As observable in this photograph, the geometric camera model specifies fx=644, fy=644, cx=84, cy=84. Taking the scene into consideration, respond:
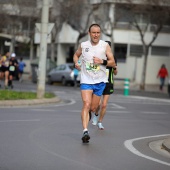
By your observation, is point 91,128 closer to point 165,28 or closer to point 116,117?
point 116,117

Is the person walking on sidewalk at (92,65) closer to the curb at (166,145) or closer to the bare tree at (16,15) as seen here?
the curb at (166,145)

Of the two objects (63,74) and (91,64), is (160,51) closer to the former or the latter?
(63,74)

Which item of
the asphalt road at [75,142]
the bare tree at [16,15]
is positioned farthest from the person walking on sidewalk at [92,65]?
the bare tree at [16,15]

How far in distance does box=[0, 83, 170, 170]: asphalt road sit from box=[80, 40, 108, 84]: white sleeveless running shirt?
1.15 metres

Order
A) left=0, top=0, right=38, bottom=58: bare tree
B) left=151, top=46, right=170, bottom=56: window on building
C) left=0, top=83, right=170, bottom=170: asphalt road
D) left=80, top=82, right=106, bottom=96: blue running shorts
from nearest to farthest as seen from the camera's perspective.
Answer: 1. left=0, top=83, right=170, bottom=170: asphalt road
2. left=80, top=82, right=106, bottom=96: blue running shorts
3. left=0, top=0, right=38, bottom=58: bare tree
4. left=151, top=46, right=170, bottom=56: window on building

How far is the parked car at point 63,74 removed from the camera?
4126 cm

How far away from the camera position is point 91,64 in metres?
11.6

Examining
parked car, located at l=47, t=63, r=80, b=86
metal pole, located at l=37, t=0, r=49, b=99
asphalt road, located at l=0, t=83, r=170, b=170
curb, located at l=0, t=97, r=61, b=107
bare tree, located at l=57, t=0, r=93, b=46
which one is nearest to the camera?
asphalt road, located at l=0, t=83, r=170, b=170

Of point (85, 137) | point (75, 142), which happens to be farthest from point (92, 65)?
point (75, 142)

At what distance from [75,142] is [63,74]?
30284 mm

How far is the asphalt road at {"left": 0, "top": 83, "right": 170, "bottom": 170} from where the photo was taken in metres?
9.25

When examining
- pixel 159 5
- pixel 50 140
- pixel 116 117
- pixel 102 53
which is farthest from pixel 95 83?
pixel 159 5

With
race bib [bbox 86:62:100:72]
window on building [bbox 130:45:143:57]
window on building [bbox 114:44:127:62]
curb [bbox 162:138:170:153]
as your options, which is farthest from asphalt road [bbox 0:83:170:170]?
window on building [bbox 114:44:127:62]

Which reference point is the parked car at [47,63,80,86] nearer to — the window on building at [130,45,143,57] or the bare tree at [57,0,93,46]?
the bare tree at [57,0,93,46]
